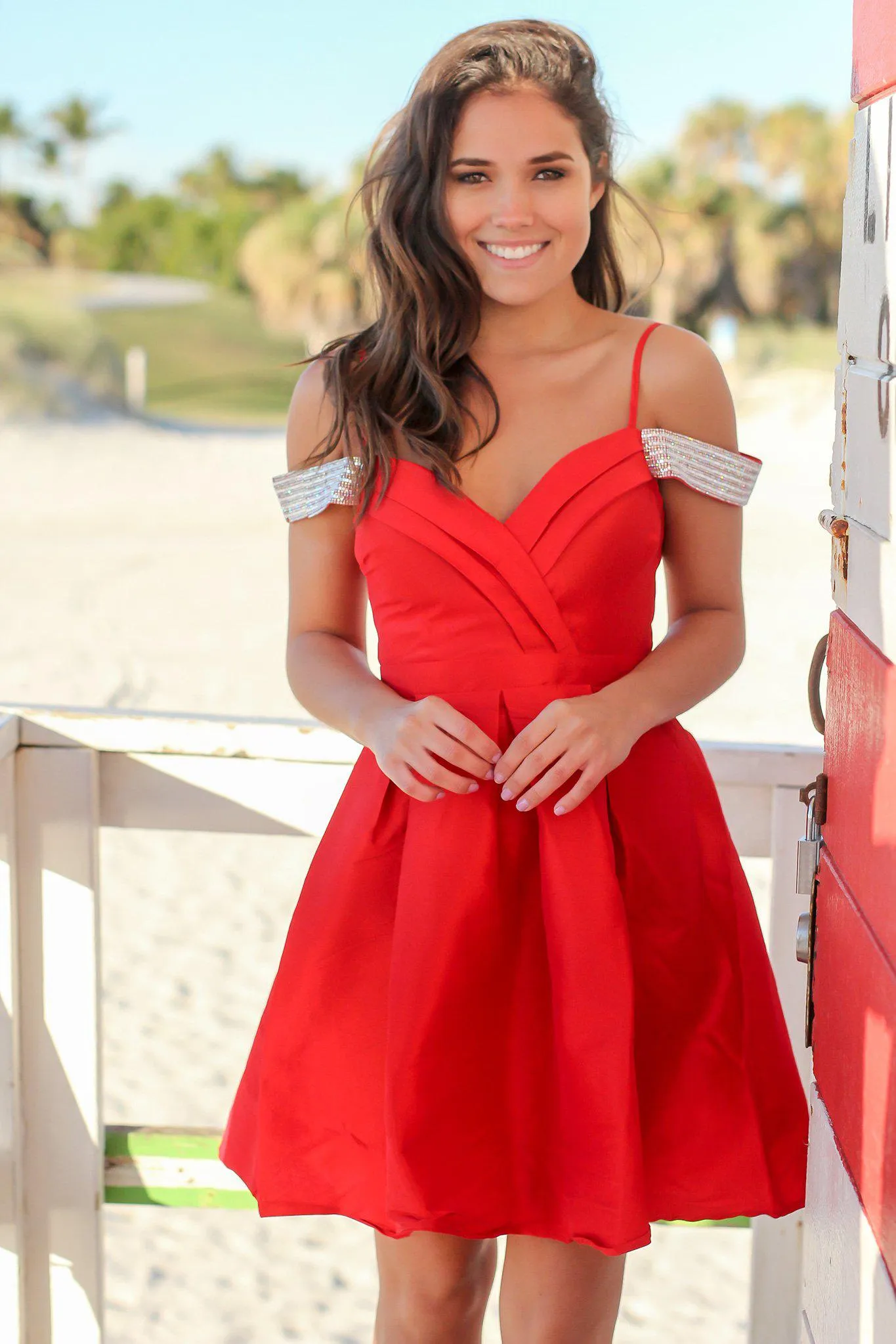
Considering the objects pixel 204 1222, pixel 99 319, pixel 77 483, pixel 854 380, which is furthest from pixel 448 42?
pixel 99 319

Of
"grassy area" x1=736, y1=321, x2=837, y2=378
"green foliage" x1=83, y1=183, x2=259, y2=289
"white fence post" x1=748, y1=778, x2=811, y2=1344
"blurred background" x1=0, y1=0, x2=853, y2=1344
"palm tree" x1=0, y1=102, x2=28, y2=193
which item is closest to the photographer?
"white fence post" x1=748, y1=778, x2=811, y2=1344

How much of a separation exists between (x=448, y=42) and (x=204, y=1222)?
329 cm

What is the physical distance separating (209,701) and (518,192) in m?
11.3

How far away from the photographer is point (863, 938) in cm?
101

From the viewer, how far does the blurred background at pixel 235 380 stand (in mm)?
3711

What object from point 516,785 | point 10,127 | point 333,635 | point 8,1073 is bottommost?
point 8,1073

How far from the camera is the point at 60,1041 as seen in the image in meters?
1.77

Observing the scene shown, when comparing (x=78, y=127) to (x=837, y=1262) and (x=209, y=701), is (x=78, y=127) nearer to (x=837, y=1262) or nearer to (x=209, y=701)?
(x=209, y=701)

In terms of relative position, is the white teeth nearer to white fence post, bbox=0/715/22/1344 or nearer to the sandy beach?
white fence post, bbox=0/715/22/1344

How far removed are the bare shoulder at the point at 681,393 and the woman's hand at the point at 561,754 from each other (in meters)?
0.29

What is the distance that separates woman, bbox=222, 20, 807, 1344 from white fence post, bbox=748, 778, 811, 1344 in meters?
0.31

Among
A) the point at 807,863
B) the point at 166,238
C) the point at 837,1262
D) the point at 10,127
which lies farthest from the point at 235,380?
the point at 837,1262

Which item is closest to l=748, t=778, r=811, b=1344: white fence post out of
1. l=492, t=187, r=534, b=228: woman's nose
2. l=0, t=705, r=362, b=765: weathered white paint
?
l=0, t=705, r=362, b=765: weathered white paint

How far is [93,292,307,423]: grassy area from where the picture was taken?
32531 mm
